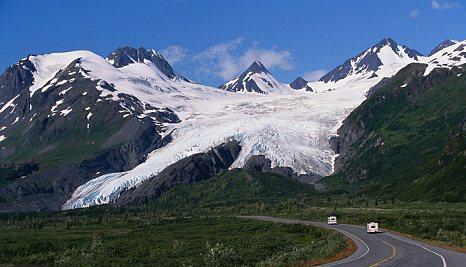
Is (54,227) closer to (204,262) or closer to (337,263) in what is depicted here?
(204,262)

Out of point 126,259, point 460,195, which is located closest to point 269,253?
point 126,259

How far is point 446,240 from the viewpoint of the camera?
246 ft

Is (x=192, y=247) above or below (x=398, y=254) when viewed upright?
below

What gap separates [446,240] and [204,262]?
89.9 feet

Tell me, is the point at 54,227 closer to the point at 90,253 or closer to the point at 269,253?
the point at 90,253

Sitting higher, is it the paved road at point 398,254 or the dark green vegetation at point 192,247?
the paved road at point 398,254

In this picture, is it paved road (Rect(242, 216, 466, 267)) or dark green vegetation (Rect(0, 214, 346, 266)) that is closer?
paved road (Rect(242, 216, 466, 267))

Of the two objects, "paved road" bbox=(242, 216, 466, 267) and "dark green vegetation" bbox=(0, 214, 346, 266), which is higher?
"paved road" bbox=(242, 216, 466, 267)

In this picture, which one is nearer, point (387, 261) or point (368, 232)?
point (387, 261)

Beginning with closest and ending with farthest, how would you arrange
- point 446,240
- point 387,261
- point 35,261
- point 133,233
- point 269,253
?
point 387,261
point 446,240
point 269,253
point 35,261
point 133,233

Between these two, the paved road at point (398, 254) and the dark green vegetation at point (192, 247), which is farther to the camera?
the dark green vegetation at point (192, 247)

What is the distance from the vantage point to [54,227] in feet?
584

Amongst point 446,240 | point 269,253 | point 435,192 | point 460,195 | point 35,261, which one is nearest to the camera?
point 446,240

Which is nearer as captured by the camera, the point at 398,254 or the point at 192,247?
the point at 398,254
